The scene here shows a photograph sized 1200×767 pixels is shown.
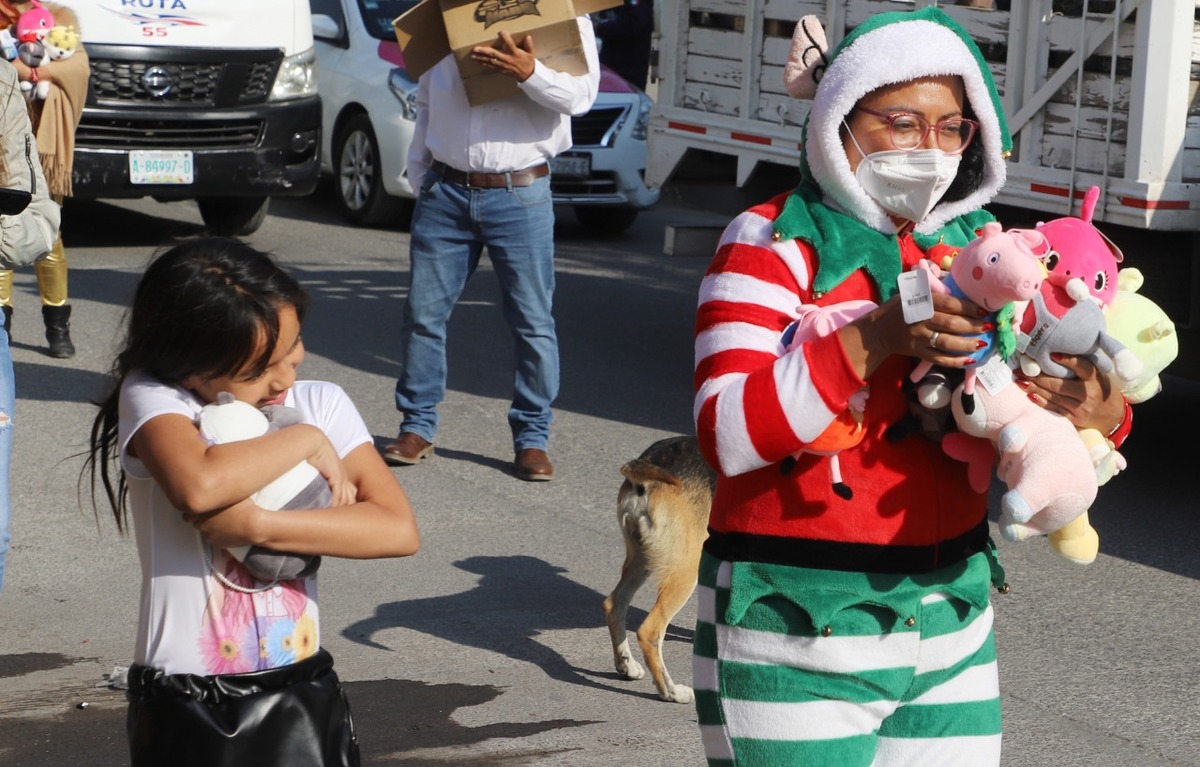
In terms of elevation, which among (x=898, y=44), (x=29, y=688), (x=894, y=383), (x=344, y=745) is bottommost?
(x=29, y=688)

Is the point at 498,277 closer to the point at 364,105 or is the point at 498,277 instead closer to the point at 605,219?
the point at 364,105

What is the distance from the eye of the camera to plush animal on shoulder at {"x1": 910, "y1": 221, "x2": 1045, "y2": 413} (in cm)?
219

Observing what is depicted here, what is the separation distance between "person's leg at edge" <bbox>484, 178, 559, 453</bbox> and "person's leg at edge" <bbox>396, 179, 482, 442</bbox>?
4.9 inches

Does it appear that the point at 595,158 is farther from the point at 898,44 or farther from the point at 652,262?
the point at 898,44

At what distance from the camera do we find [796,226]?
2465 millimetres

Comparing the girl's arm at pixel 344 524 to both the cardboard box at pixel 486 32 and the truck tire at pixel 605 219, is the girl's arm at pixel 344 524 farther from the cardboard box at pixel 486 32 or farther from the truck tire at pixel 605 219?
the truck tire at pixel 605 219

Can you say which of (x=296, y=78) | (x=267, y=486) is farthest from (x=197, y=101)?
(x=267, y=486)

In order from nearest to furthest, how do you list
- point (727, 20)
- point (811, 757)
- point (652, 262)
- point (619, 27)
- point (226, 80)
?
point (811, 757)
point (727, 20)
point (226, 80)
point (652, 262)
point (619, 27)

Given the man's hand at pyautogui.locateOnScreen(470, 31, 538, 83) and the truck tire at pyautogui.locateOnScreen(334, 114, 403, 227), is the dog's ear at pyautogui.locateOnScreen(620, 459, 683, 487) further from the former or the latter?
the truck tire at pyautogui.locateOnScreen(334, 114, 403, 227)

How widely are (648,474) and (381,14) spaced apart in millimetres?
9023

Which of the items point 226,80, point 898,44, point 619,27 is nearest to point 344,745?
point 898,44

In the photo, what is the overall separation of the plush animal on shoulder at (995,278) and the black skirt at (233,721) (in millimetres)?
1084

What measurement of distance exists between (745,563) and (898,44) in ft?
2.75

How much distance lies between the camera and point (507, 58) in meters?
6.27
